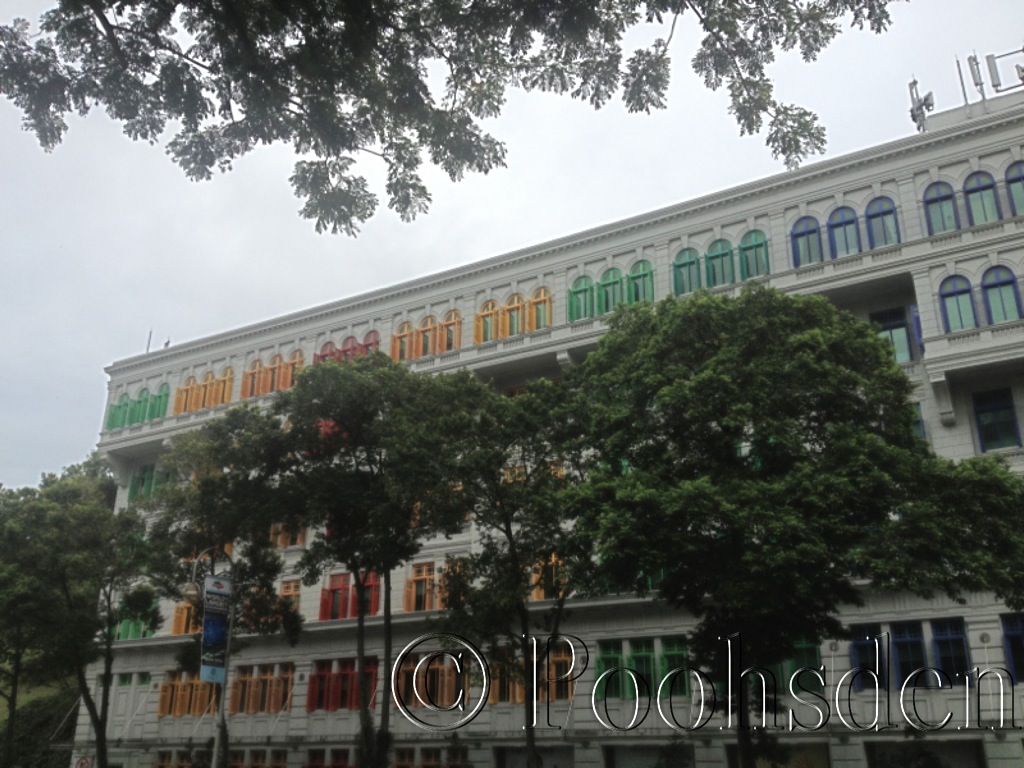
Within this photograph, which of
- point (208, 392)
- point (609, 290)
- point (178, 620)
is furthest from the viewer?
point (208, 392)

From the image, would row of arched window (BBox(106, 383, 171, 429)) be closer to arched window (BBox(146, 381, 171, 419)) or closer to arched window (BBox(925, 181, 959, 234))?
arched window (BBox(146, 381, 171, 419))

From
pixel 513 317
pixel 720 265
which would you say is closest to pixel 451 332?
pixel 513 317

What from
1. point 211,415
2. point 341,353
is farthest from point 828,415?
point 211,415

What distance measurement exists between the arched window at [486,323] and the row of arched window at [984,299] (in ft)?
52.0

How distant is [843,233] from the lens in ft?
100

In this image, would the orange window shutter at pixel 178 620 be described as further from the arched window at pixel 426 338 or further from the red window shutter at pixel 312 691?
the arched window at pixel 426 338

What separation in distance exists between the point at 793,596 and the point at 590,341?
1537 centimetres

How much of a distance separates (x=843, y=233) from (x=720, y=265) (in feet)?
13.4

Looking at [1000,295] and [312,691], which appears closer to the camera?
[1000,295]

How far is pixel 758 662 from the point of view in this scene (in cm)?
2062

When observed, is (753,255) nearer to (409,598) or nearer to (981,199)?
(981,199)

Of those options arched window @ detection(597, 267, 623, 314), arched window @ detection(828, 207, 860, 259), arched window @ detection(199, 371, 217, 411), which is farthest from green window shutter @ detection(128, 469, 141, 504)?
arched window @ detection(828, 207, 860, 259)

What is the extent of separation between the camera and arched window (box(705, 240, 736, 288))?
32.1 meters

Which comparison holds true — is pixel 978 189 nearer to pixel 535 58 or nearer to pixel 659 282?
pixel 659 282
